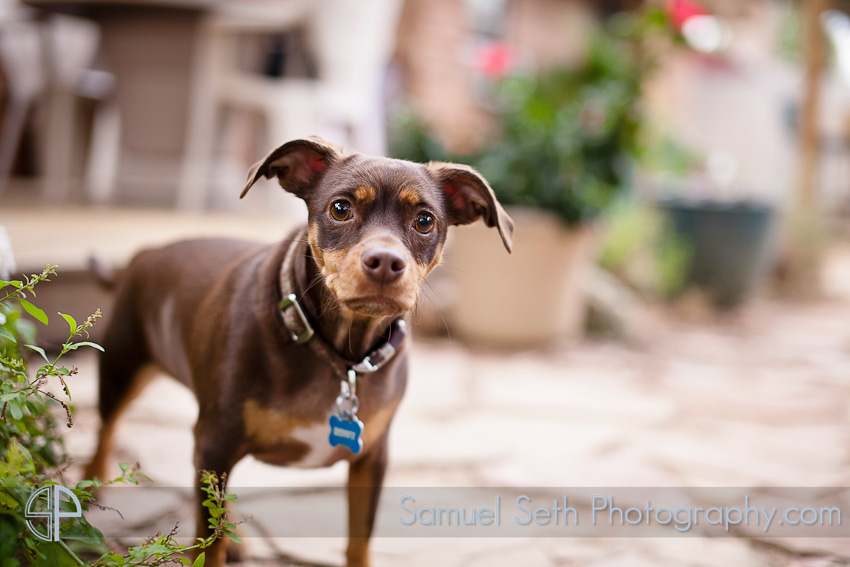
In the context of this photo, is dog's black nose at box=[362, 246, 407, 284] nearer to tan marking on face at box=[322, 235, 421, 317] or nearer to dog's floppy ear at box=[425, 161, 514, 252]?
tan marking on face at box=[322, 235, 421, 317]

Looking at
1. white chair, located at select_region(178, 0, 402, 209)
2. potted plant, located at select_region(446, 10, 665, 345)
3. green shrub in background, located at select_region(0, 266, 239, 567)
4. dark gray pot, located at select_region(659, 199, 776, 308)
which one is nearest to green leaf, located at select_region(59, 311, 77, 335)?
green shrub in background, located at select_region(0, 266, 239, 567)

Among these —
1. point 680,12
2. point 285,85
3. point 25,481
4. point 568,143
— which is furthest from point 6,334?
point 680,12

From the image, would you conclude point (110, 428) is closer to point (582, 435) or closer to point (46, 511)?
point (46, 511)

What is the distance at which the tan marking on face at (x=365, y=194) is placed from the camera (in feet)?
5.86

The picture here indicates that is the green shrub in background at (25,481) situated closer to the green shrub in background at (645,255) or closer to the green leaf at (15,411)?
the green leaf at (15,411)

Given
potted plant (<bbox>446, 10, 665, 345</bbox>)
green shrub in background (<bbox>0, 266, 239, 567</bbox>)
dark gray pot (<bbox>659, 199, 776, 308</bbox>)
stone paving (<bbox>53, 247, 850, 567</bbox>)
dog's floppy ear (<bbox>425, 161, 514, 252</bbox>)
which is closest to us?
green shrub in background (<bbox>0, 266, 239, 567</bbox>)

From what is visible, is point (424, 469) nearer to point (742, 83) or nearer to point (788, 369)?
point (788, 369)

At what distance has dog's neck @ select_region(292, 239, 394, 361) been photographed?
1.85 metres

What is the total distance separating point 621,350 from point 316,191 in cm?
386

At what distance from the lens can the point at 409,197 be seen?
1.83 m

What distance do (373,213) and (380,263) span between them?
9.3 inches

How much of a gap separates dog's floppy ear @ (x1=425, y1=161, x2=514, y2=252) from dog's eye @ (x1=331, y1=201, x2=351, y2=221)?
1.02 feet

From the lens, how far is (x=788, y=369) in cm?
486

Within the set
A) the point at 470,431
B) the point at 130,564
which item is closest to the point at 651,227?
the point at 470,431
